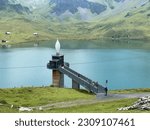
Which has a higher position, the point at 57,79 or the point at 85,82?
the point at 57,79

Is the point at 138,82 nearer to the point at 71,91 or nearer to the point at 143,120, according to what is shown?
the point at 71,91

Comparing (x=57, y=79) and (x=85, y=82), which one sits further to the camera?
(x=57, y=79)

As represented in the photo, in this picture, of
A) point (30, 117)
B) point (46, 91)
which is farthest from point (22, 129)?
point (46, 91)

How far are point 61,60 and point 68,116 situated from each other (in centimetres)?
6733

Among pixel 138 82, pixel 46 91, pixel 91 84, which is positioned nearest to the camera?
pixel 46 91

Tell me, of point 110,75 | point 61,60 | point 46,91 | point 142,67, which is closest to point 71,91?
point 46,91

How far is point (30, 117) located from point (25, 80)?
444ft

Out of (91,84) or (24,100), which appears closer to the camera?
(24,100)

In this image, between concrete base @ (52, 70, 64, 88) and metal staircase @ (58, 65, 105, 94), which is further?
concrete base @ (52, 70, 64, 88)

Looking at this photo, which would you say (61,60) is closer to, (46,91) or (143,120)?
(46,91)

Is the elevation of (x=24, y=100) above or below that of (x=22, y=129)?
below

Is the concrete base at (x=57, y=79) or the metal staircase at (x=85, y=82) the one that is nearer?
the metal staircase at (x=85, y=82)

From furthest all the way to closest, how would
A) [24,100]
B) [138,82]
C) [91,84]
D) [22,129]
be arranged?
[138,82], [91,84], [24,100], [22,129]

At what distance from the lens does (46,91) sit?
6450 cm
